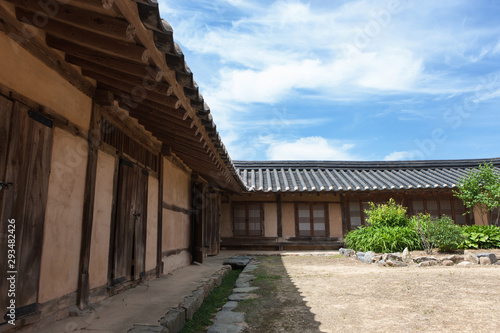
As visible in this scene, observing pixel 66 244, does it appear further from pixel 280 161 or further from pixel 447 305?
pixel 280 161

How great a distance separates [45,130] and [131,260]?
2.51 metres

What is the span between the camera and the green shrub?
9193 millimetres

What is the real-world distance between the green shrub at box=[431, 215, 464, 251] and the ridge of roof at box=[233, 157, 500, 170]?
25.8 feet

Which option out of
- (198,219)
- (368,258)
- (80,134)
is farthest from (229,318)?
(368,258)

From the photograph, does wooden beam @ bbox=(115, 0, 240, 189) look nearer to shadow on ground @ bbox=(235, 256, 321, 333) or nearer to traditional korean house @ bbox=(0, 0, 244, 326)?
traditional korean house @ bbox=(0, 0, 244, 326)

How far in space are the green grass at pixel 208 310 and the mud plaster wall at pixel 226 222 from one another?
22.9ft

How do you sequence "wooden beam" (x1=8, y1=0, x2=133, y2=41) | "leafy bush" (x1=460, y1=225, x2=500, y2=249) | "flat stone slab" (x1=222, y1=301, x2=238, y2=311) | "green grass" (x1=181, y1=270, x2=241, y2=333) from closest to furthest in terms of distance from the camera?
1. "wooden beam" (x1=8, y1=0, x2=133, y2=41)
2. "green grass" (x1=181, y1=270, x2=241, y2=333)
3. "flat stone slab" (x1=222, y1=301, x2=238, y2=311)
4. "leafy bush" (x1=460, y1=225, x2=500, y2=249)

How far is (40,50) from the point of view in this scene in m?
2.96

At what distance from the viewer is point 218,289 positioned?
6.06 meters

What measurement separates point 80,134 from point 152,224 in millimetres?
2633

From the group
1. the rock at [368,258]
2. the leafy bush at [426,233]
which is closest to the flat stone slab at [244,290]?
the rock at [368,258]

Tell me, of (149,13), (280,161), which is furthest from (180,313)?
(280,161)

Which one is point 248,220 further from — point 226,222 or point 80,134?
point 80,134

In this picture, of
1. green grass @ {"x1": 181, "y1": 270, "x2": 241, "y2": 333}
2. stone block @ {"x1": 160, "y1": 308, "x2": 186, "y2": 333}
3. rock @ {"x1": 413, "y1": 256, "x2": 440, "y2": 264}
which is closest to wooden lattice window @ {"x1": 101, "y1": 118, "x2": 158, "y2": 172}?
stone block @ {"x1": 160, "y1": 308, "x2": 186, "y2": 333}
